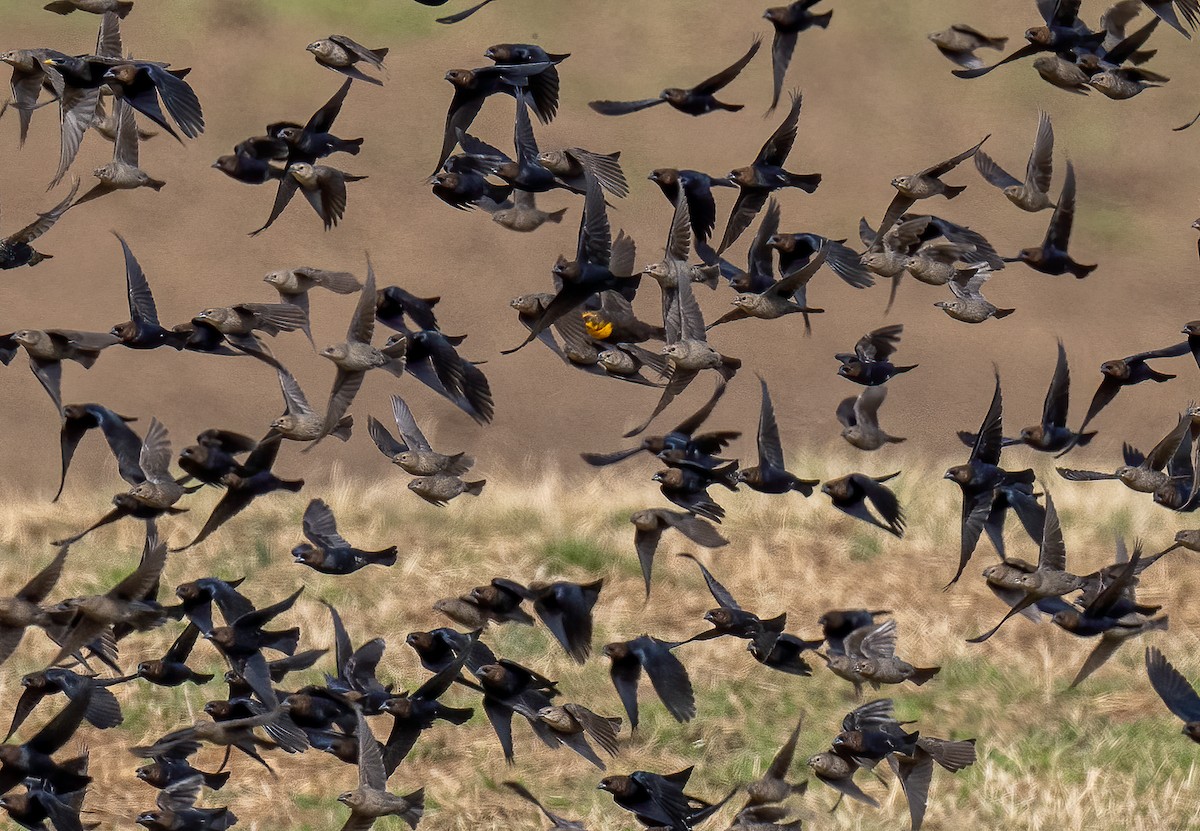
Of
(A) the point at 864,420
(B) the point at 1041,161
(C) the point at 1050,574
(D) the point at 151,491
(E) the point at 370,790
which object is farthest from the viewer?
(A) the point at 864,420

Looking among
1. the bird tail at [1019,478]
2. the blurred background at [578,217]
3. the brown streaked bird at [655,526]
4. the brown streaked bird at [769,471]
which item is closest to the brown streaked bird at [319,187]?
the brown streaked bird at [655,526]

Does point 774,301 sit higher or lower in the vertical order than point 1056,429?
higher

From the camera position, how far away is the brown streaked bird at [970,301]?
19.8 feet

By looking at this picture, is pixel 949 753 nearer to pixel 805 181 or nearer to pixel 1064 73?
pixel 805 181

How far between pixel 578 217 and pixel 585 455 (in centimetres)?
1691

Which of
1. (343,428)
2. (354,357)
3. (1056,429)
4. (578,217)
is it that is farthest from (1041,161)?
(578,217)

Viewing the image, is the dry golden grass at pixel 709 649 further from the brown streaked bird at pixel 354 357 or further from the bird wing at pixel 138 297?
the bird wing at pixel 138 297

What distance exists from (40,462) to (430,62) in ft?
28.5

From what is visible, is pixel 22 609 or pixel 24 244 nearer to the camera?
pixel 22 609

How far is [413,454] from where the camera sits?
20.0 feet

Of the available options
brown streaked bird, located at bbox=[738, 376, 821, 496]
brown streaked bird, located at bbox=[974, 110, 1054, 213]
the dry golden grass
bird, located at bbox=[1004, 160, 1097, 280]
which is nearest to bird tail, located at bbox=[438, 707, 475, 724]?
brown streaked bird, located at bbox=[738, 376, 821, 496]

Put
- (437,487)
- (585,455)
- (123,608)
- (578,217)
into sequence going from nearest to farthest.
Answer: (123,608), (585,455), (437,487), (578,217)

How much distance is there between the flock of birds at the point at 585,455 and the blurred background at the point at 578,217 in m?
10.2

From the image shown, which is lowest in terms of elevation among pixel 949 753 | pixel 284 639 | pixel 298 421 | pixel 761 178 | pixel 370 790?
pixel 949 753
